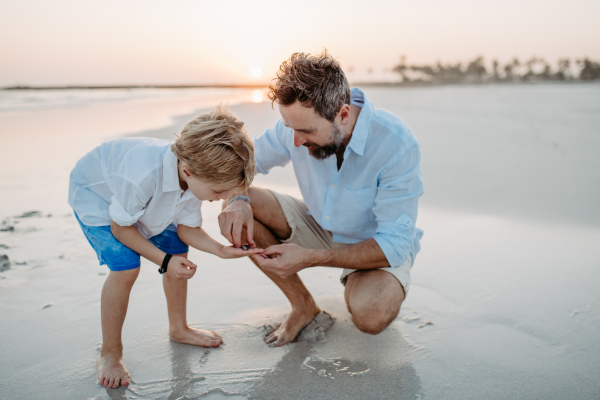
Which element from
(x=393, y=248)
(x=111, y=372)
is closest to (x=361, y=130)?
(x=393, y=248)

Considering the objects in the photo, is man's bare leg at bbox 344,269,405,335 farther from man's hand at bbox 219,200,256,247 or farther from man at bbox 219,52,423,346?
man's hand at bbox 219,200,256,247

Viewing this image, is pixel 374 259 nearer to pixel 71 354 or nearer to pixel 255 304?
pixel 255 304

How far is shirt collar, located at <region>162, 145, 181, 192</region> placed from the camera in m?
1.72

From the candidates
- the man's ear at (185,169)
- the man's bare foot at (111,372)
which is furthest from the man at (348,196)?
the man's bare foot at (111,372)

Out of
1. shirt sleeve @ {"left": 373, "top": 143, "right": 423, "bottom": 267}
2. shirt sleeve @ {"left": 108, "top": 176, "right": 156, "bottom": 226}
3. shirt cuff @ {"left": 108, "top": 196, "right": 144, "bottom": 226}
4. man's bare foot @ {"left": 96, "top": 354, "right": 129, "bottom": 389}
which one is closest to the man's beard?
shirt sleeve @ {"left": 373, "top": 143, "right": 423, "bottom": 267}

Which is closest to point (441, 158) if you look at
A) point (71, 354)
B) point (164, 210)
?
point (164, 210)

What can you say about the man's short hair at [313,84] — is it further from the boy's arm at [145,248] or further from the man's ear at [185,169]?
the boy's arm at [145,248]

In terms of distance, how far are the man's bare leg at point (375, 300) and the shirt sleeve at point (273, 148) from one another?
32.1 inches

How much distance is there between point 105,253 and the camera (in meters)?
1.77

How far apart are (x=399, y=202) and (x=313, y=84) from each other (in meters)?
0.64

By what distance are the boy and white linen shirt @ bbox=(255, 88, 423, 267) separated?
18.1 inches

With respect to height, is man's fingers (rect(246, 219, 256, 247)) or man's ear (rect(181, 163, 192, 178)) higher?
man's ear (rect(181, 163, 192, 178))

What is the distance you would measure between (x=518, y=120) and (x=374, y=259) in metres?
7.35

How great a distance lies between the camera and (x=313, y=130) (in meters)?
1.93
